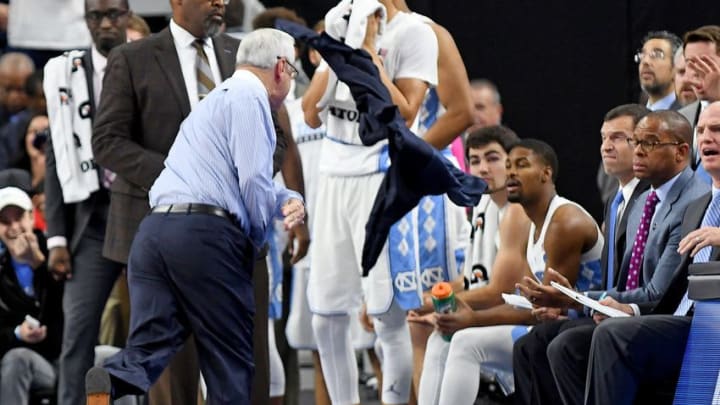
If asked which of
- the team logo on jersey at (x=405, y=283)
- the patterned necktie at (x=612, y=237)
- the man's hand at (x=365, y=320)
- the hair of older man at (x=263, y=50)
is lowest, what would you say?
the man's hand at (x=365, y=320)

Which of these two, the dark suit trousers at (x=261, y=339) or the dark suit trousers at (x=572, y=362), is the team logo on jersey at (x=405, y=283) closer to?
the dark suit trousers at (x=261, y=339)

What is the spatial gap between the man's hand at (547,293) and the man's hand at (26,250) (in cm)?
270

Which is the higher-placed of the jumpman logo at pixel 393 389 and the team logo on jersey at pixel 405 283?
the team logo on jersey at pixel 405 283

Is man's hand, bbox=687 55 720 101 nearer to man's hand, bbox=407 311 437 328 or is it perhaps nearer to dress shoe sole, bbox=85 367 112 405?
man's hand, bbox=407 311 437 328

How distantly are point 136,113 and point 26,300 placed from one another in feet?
5.48

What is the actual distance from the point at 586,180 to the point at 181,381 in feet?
12.7

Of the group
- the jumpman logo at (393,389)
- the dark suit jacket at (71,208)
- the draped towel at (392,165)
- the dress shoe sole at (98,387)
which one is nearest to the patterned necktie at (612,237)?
the draped towel at (392,165)

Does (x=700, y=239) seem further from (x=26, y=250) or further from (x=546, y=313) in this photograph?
(x=26, y=250)

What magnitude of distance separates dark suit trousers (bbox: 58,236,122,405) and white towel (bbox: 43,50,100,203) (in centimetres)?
28

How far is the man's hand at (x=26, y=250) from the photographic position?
7574 mm

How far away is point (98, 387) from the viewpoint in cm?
539

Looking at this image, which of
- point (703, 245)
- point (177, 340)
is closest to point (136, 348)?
point (177, 340)

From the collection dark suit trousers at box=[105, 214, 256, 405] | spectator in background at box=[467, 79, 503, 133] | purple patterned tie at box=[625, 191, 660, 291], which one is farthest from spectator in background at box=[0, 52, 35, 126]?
purple patterned tie at box=[625, 191, 660, 291]

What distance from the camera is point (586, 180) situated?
31.0 ft
